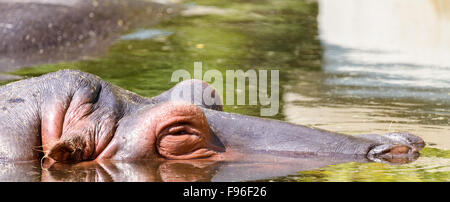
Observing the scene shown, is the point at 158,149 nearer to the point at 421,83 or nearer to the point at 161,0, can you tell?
the point at 421,83

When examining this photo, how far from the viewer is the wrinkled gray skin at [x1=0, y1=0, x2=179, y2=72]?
350 inches

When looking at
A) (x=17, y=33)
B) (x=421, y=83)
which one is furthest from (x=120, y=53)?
(x=421, y=83)

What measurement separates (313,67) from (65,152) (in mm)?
4894

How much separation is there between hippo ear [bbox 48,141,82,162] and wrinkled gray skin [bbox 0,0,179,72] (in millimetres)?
3697

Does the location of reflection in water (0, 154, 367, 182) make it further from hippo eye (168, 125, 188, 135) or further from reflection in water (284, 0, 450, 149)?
reflection in water (284, 0, 450, 149)

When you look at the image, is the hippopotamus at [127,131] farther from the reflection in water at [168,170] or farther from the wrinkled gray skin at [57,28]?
the wrinkled gray skin at [57,28]

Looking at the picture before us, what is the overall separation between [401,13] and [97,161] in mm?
9271

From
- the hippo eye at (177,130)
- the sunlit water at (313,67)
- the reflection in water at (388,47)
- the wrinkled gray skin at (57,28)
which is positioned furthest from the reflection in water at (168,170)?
the wrinkled gray skin at (57,28)

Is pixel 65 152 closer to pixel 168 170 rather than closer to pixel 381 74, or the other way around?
pixel 168 170

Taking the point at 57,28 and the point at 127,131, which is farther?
the point at 57,28

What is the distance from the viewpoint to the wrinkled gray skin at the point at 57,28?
8.88m

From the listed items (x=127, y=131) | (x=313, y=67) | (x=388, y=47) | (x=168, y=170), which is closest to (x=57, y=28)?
(x=313, y=67)

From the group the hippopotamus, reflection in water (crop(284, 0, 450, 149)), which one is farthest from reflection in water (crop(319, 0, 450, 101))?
the hippopotamus

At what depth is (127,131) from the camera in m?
4.48
